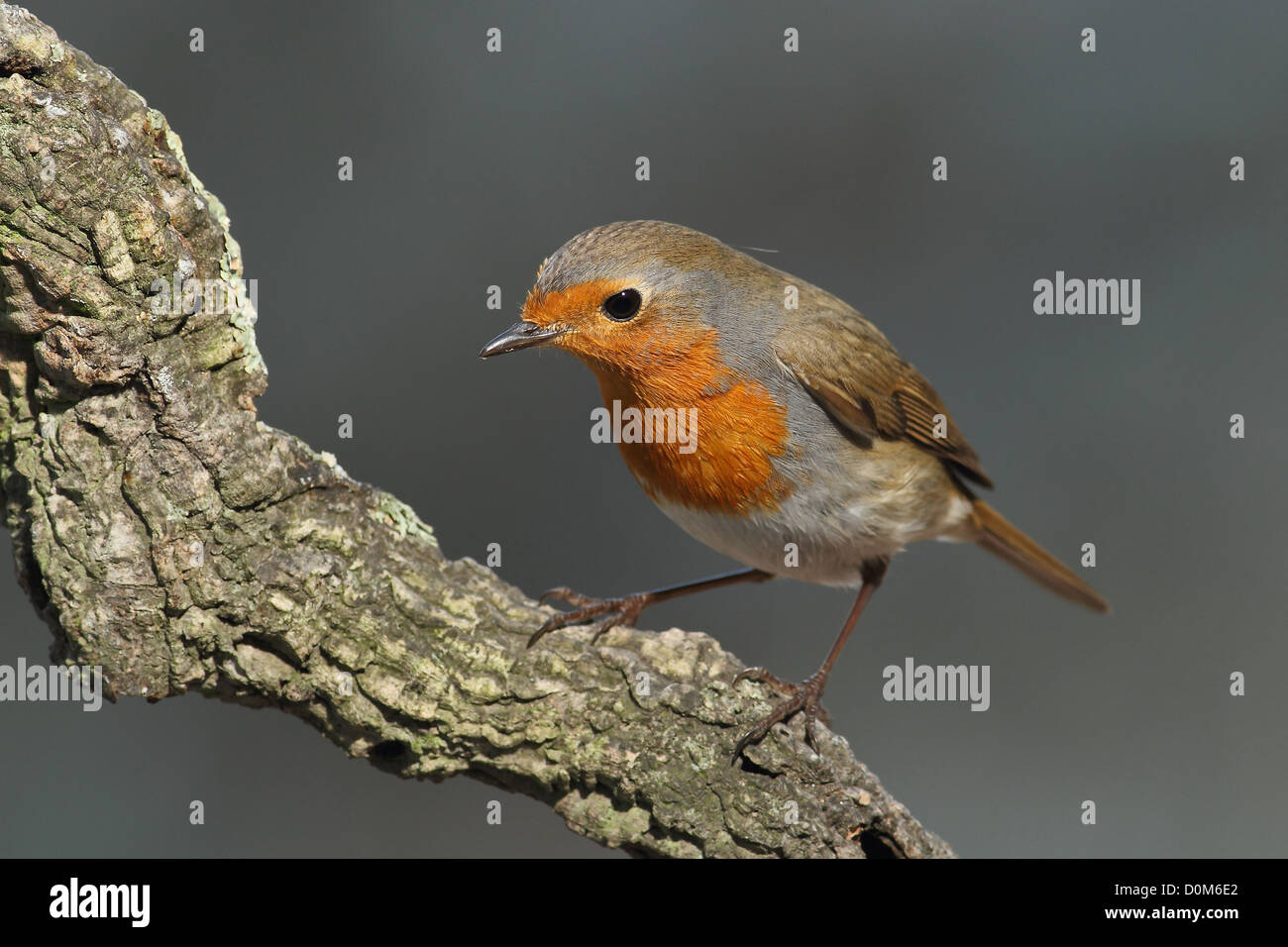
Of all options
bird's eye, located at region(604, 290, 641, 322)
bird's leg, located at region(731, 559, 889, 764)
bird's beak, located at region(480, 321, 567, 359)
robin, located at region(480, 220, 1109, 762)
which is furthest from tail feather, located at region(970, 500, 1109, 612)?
bird's beak, located at region(480, 321, 567, 359)

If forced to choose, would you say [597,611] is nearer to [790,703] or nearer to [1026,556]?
[790,703]

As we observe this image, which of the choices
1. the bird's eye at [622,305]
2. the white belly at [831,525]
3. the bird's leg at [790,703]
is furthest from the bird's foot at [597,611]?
the bird's eye at [622,305]

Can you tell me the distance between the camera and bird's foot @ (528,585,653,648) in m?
3.05

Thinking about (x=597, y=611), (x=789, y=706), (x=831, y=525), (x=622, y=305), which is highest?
(x=622, y=305)

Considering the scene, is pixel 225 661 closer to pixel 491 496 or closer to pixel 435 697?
pixel 435 697

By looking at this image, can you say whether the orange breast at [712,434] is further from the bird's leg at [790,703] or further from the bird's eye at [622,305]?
the bird's leg at [790,703]

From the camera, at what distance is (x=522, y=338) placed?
3.32m

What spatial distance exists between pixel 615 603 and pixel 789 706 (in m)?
0.71

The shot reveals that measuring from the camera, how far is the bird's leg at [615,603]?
305 centimetres

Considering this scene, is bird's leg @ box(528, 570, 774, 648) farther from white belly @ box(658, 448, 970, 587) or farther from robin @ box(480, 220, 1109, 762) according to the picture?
white belly @ box(658, 448, 970, 587)

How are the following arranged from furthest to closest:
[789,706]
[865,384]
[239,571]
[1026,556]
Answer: [1026,556], [865,384], [789,706], [239,571]

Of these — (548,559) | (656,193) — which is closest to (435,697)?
(548,559)

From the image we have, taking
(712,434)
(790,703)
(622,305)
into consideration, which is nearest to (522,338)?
(622,305)

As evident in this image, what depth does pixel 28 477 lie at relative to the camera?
250 centimetres
